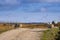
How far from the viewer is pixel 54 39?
21.8 m

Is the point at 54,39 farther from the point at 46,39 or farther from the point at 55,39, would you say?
the point at 46,39

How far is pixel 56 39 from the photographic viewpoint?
2212 cm

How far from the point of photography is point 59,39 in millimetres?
21156

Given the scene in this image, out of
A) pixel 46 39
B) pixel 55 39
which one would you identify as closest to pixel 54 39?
pixel 55 39

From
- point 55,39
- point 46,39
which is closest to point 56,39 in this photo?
point 55,39

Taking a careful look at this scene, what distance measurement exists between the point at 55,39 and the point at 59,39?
2.70 ft

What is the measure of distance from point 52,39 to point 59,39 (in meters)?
0.68

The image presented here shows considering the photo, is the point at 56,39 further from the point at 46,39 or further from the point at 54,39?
the point at 46,39

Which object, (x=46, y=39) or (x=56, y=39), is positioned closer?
(x=46, y=39)

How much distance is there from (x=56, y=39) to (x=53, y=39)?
80cm

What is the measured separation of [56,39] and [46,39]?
1.96 metres

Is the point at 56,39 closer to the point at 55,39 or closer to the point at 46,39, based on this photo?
the point at 55,39

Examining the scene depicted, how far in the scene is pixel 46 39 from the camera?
2052 centimetres

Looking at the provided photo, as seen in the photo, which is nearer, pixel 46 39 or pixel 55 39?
pixel 46 39
